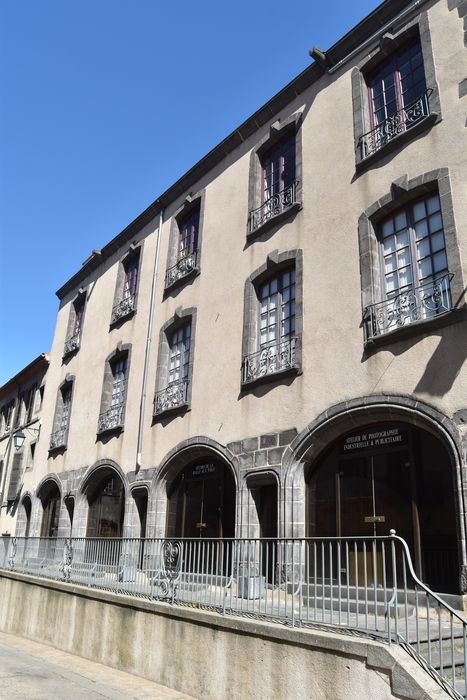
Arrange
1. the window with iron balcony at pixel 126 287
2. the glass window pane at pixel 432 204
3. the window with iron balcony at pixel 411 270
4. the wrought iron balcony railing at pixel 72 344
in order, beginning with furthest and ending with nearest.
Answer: the wrought iron balcony railing at pixel 72 344, the window with iron balcony at pixel 126 287, the glass window pane at pixel 432 204, the window with iron balcony at pixel 411 270

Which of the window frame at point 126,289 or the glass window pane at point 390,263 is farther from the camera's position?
the window frame at point 126,289

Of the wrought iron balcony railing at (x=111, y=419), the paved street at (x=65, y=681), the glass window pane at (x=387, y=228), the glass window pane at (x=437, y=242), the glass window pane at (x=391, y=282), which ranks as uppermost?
the glass window pane at (x=387, y=228)

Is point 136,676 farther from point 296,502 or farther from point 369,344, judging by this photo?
point 369,344

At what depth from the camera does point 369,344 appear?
30.6 feet

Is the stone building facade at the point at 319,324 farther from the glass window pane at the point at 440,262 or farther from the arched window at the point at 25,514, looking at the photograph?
the arched window at the point at 25,514

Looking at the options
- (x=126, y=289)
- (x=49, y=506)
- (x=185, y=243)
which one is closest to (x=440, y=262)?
(x=185, y=243)

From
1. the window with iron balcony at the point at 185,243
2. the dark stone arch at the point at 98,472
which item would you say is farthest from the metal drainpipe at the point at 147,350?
the dark stone arch at the point at 98,472

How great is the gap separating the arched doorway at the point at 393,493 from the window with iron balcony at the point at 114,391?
7342 mm

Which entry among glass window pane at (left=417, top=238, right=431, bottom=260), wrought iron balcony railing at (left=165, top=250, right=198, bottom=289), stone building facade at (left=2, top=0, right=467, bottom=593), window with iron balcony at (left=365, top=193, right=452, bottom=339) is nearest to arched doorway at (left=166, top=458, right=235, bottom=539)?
stone building facade at (left=2, top=0, right=467, bottom=593)

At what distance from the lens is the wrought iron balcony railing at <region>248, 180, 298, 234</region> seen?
1210cm

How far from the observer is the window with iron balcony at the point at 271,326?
1104cm

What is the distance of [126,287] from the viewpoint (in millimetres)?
18375

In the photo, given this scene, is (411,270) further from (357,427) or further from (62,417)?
(62,417)

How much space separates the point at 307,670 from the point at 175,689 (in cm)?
253
